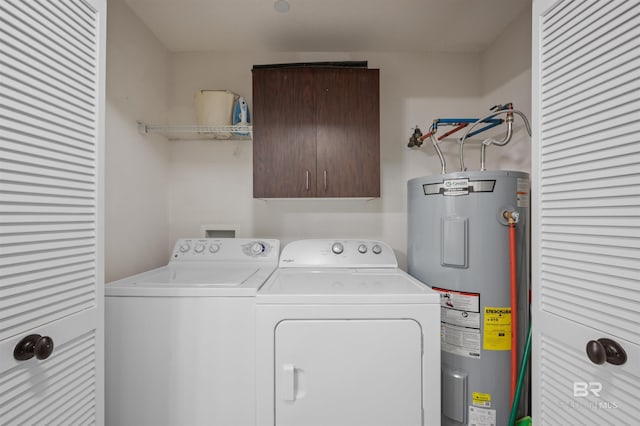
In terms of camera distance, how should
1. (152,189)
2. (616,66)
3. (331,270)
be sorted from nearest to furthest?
(616,66)
(331,270)
(152,189)

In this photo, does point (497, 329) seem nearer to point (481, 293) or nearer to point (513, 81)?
point (481, 293)

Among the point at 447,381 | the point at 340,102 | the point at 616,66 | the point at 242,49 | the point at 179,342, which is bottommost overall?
the point at 447,381

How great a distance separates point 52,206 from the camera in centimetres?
85

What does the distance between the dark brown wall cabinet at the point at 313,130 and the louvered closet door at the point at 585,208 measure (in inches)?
39.9

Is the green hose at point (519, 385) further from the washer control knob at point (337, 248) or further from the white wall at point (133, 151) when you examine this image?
the white wall at point (133, 151)

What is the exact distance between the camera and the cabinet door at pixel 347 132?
189cm

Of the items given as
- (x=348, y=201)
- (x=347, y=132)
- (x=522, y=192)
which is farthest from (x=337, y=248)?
(x=522, y=192)

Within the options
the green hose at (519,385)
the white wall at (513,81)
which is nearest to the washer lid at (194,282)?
the green hose at (519,385)

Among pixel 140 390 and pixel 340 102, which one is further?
pixel 340 102

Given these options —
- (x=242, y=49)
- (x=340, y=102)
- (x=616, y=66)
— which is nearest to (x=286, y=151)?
(x=340, y=102)

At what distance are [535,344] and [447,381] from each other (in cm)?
69

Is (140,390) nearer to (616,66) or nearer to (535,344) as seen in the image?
(535,344)

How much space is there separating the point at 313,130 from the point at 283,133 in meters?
0.20

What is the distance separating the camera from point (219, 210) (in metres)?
2.29
